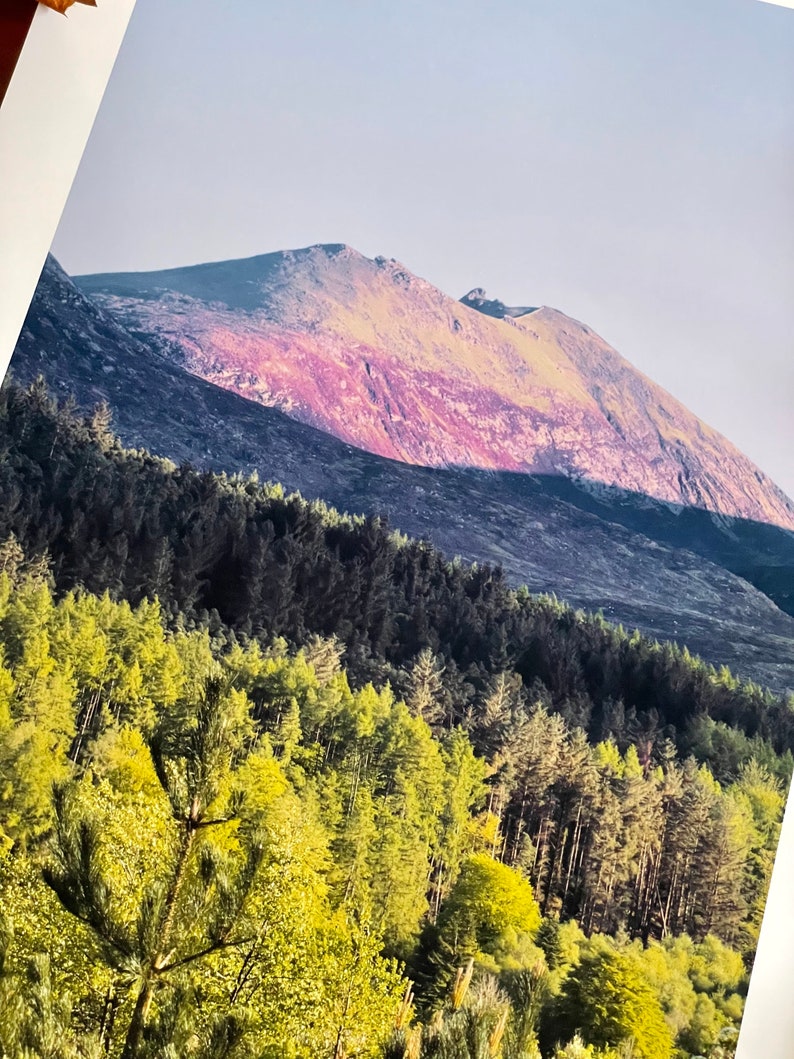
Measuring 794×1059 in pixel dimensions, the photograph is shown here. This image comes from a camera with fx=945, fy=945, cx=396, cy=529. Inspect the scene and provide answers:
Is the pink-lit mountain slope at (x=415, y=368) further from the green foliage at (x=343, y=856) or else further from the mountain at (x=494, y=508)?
the green foliage at (x=343, y=856)

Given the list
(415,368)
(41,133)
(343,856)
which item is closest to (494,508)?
(415,368)

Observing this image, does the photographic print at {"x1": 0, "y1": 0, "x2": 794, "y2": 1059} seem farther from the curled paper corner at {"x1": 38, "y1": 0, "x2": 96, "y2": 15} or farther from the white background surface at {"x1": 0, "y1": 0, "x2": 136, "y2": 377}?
the curled paper corner at {"x1": 38, "y1": 0, "x2": 96, "y2": 15}

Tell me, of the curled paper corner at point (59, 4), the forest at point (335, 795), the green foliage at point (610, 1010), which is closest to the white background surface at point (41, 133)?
the curled paper corner at point (59, 4)

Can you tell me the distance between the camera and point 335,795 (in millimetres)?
2098

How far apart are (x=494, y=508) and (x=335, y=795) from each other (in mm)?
834

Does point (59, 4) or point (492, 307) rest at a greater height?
point (59, 4)

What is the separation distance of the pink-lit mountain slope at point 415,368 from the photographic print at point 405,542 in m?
0.01

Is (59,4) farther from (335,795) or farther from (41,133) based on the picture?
(335,795)

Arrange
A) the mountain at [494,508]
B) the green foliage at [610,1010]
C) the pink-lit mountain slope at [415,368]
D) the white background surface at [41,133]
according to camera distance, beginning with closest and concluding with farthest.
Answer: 1. the green foliage at [610,1010]
2. the mountain at [494,508]
3. the pink-lit mountain slope at [415,368]
4. the white background surface at [41,133]

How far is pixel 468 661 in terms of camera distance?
2.26 meters

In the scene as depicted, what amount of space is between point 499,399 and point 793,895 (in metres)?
1.39

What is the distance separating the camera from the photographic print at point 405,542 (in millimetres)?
1925

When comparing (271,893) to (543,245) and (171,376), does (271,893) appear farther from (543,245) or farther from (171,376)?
(543,245)

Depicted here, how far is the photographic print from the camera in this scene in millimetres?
1925
